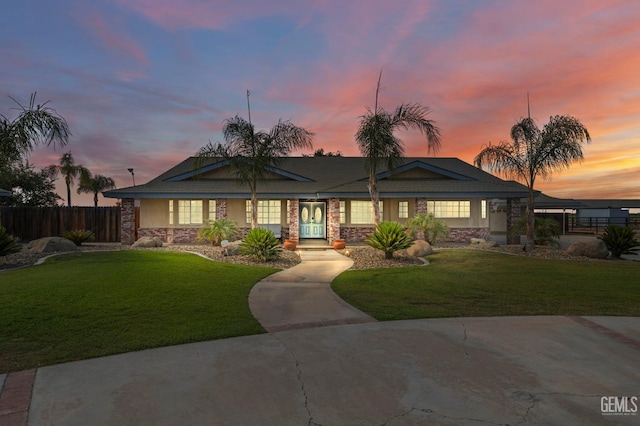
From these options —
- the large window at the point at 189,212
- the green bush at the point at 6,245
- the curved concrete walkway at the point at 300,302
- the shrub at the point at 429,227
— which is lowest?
the curved concrete walkway at the point at 300,302

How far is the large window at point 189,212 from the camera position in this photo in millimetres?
21328

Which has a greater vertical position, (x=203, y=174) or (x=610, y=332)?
(x=203, y=174)

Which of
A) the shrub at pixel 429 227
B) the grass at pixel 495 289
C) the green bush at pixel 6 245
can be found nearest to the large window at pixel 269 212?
the shrub at pixel 429 227

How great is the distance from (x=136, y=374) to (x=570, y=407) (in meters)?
4.55

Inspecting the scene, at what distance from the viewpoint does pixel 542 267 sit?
1267cm

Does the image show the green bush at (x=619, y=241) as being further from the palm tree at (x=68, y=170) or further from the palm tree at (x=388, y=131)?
the palm tree at (x=68, y=170)

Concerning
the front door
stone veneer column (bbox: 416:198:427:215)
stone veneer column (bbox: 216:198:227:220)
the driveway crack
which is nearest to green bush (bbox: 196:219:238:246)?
stone veneer column (bbox: 216:198:227:220)

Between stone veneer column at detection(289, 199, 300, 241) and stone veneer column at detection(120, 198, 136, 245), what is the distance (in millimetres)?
8636

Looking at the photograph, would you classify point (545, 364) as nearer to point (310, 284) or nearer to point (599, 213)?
point (310, 284)

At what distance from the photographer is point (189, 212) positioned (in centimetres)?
2139

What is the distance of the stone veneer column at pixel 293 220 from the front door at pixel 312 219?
2.35m

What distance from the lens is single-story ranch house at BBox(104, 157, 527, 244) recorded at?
2019 centimetres

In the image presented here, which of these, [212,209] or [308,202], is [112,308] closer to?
[212,209]

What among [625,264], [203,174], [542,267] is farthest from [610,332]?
[203,174]
